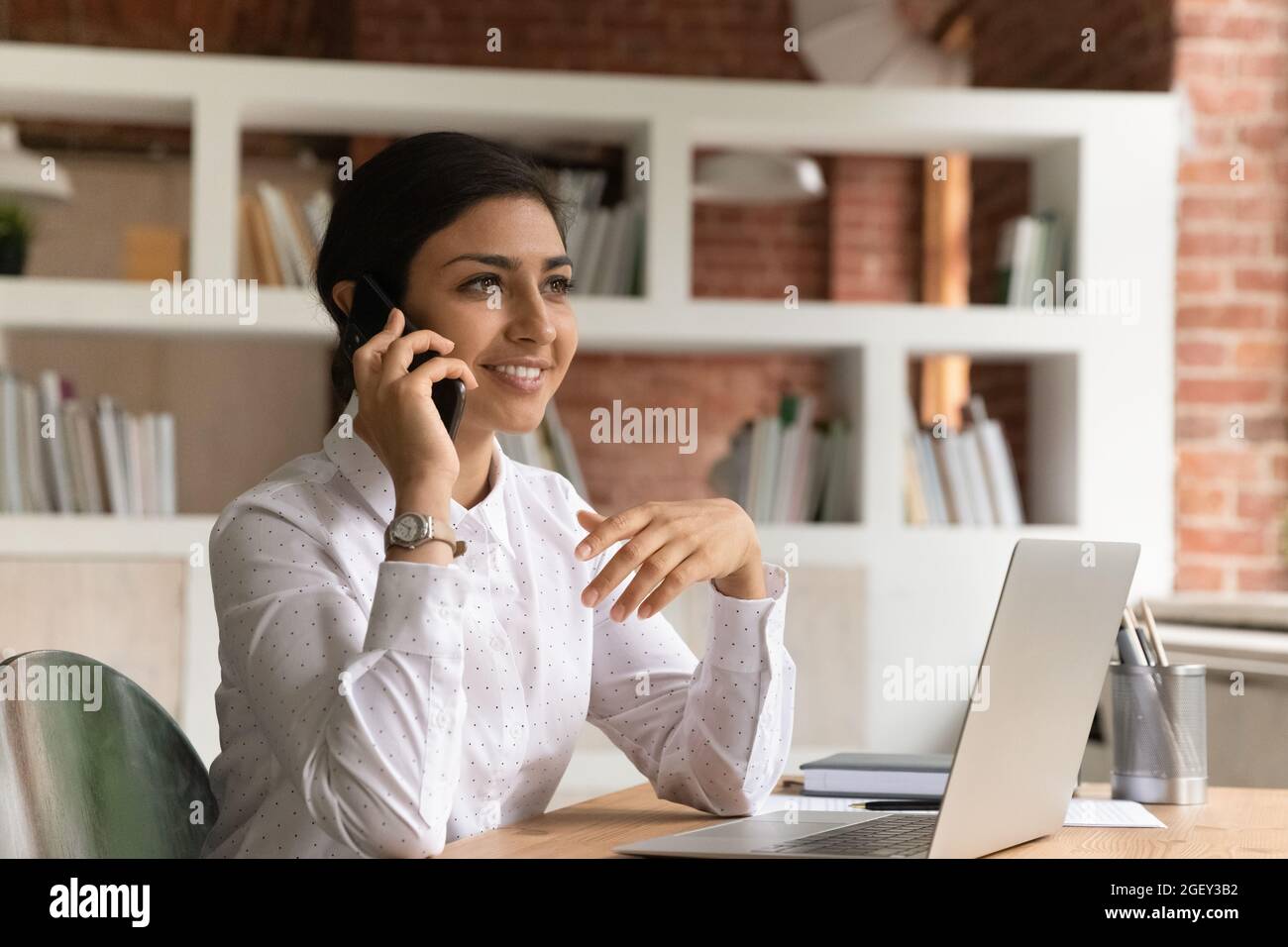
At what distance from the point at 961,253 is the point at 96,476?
3.93 m

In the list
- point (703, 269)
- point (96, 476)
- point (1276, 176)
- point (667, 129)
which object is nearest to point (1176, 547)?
point (1276, 176)

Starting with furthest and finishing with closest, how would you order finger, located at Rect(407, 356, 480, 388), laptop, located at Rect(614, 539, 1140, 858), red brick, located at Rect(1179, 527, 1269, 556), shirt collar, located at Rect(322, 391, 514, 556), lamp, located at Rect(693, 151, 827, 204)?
lamp, located at Rect(693, 151, 827, 204) < red brick, located at Rect(1179, 527, 1269, 556) < shirt collar, located at Rect(322, 391, 514, 556) < finger, located at Rect(407, 356, 480, 388) < laptop, located at Rect(614, 539, 1140, 858)

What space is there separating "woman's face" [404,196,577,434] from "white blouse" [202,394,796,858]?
0.10 m

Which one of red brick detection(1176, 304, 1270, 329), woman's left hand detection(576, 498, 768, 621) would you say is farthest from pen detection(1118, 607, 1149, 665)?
red brick detection(1176, 304, 1270, 329)

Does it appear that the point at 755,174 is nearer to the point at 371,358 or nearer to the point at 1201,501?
the point at 1201,501

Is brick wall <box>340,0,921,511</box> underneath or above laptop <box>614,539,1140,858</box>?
above

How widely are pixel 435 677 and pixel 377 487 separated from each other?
33 cm

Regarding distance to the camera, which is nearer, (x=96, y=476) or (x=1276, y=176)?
(x=96, y=476)

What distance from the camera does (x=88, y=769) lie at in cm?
132

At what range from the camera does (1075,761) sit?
1.36m

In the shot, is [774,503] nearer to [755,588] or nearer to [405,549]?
[755,588]

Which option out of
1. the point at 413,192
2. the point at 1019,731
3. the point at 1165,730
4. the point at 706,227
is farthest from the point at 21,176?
the point at 1019,731

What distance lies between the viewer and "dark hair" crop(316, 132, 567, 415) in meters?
1.59

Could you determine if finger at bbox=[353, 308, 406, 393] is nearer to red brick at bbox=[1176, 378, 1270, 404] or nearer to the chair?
the chair
